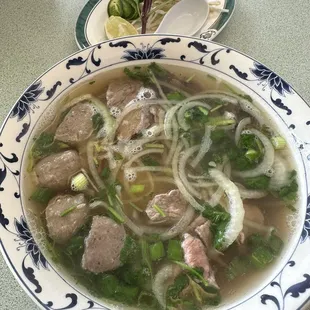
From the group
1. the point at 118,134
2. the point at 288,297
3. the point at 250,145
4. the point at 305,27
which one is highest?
the point at 305,27

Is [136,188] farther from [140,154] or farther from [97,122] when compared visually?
[97,122]

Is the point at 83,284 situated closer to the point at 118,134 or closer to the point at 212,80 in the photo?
the point at 118,134

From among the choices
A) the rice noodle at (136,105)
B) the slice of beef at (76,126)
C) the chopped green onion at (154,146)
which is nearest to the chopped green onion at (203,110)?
the rice noodle at (136,105)

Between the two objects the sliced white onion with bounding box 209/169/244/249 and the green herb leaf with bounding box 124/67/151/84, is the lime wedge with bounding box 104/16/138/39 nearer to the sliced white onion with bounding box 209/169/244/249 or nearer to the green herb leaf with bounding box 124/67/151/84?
the green herb leaf with bounding box 124/67/151/84

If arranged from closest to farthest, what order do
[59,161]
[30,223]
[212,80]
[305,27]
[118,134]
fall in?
[30,223]
[59,161]
[118,134]
[212,80]
[305,27]

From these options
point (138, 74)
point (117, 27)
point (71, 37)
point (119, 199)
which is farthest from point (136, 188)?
point (71, 37)

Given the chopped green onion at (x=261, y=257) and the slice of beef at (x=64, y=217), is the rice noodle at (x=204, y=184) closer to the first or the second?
the chopped green onion at (x=261, y=257)

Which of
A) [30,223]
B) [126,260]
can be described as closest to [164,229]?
[126,260]
